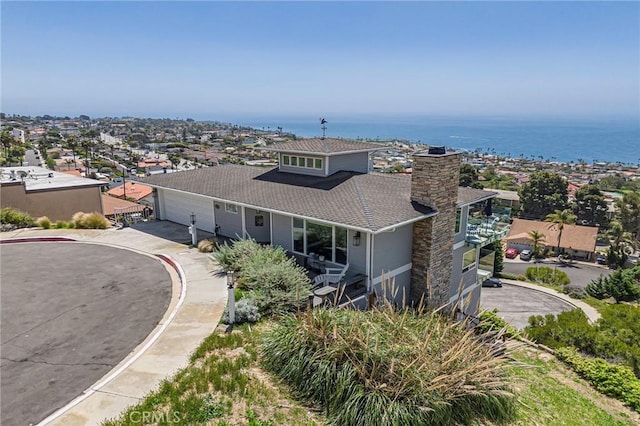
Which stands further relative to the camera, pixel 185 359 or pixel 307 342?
pixel 185 359

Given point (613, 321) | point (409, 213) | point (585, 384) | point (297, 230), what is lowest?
point (613, 321)

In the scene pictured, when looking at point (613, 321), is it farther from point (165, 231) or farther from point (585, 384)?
point (165, 231)

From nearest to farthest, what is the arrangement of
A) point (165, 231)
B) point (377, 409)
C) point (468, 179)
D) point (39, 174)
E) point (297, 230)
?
point (377, 409)
point (297, 230)
point (165, 231)
point (39, 174)
point (468, 179)

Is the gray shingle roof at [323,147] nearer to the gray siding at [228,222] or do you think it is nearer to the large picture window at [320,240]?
the gray siding at [228,222]

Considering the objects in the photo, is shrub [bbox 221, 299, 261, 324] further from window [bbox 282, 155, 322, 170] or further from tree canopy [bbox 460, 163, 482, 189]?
tree canopy [bbox 460, 163, 482, 189]

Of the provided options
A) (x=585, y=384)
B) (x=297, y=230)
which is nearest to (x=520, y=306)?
(x=585, y=384)

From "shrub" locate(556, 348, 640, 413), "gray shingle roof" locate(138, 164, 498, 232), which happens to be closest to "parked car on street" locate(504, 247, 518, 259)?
"gray shingle roof" locate(138, 164, 498, 232)

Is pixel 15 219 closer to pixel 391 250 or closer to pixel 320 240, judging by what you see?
pixel 320 240
